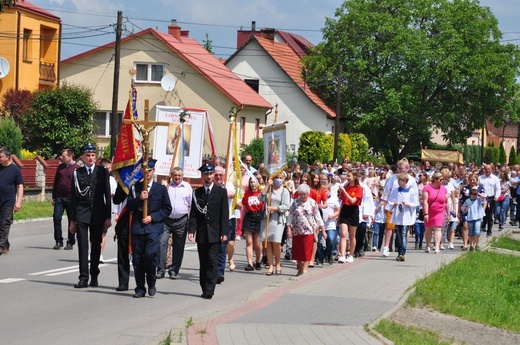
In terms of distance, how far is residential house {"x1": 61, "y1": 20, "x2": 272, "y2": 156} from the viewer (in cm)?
5569

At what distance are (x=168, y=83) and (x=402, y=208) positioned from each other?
113 feet

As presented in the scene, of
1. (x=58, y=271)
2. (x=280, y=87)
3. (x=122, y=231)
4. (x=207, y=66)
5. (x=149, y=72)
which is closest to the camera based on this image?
(x=122, y=231)

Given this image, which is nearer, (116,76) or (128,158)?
(128,158)

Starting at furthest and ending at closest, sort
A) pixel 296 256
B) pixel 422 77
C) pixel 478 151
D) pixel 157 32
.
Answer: pixel 478 151, pixel 422 77, pixel 157 32, pixel 296 256

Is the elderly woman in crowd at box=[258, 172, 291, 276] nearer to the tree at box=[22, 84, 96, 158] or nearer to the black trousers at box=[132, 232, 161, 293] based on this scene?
the black trousers at box=[132, 232, 161, 293]

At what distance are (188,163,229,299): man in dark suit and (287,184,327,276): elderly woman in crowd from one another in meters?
3.14

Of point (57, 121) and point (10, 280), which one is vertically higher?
point (57, 121)

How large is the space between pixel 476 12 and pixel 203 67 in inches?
856

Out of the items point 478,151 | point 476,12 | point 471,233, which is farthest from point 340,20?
point 471,233

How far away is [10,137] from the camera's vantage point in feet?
116

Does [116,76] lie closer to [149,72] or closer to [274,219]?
[274,219]

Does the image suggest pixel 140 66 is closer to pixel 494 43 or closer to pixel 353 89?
pixel 353 89

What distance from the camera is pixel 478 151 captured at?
10300cm

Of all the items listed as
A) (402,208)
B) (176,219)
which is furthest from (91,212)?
(402,208)
